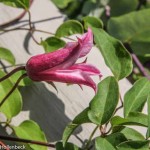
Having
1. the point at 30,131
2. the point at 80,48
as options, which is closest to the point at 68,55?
the point at 80,48


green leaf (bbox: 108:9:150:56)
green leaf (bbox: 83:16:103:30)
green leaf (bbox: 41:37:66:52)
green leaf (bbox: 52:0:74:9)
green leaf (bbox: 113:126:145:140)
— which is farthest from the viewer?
green leaf (bbox: 52:0:74:9)

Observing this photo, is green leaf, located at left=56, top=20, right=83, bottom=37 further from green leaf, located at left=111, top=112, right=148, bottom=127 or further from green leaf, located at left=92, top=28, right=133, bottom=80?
green leaf, located at left=111, top=112, right=148, bottom=127

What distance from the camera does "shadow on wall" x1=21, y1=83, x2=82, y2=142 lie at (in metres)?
0.90

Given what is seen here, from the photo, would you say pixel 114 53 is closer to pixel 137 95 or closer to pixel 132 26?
pixel 137 95

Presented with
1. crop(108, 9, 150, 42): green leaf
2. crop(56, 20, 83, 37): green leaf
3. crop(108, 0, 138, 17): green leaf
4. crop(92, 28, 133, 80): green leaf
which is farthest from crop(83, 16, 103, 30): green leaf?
crop(108, 0, 138, 17): green leaf

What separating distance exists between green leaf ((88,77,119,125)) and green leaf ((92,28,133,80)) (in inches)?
3.1

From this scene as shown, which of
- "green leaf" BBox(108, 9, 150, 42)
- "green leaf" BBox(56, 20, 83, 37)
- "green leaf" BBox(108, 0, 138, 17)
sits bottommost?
"green leaf" BBox(108, 0, 138, 17)

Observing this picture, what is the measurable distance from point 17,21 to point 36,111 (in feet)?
0.91

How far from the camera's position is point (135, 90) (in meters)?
0.79

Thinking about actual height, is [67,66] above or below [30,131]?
above

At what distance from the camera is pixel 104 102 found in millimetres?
714

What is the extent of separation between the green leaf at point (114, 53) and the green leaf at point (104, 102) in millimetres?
78

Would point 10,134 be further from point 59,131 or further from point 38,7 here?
point 38,7

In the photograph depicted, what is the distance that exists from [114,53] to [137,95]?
0.27ft
